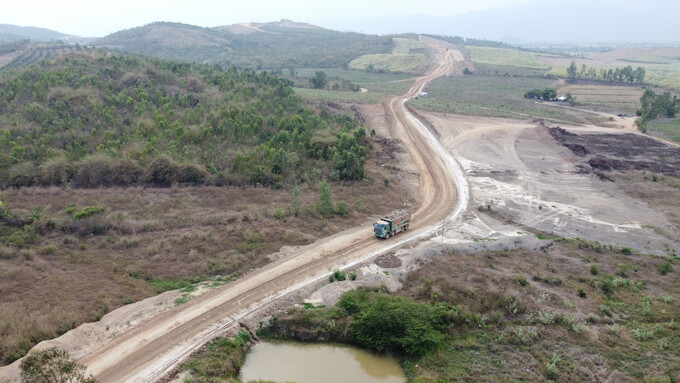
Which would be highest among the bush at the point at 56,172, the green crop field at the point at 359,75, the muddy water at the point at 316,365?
the green crop field at the point at 359,75

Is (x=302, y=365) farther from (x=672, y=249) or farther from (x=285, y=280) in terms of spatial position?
(x=672, y=249)

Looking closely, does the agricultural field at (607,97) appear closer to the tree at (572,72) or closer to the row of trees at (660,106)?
the row of trees at (660,106)

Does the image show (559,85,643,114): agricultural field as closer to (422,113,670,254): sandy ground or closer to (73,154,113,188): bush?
(422,113,670,254): sandy ground

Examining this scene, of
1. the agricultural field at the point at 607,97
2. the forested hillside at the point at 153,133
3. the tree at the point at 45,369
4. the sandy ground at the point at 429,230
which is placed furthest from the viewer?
the agricultural field at the point at 607,97

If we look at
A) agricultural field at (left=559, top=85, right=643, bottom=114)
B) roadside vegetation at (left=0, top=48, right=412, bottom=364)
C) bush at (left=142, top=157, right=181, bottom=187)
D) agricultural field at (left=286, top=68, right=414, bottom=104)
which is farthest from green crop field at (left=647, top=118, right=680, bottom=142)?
bush at (left=142, top=157, right=181, bottom=187)

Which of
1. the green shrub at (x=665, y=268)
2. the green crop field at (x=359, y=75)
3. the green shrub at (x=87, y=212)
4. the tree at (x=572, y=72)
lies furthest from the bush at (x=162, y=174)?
the tree at (x=572, y=72)
